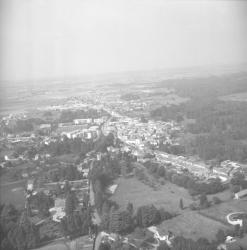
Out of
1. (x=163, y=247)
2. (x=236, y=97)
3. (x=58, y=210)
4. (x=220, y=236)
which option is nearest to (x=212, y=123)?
(x=236, y=97)

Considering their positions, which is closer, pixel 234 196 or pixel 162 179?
pixel 234 196

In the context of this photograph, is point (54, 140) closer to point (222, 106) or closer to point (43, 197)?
point (43, 197)

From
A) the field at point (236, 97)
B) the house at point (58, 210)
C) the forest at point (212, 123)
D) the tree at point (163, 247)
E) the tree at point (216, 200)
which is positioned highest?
the field at point (236, 97)

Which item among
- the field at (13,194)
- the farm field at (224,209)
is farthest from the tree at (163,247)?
the field at (13,194)

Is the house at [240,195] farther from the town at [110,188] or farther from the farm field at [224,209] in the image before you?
the farm field at [224,209]

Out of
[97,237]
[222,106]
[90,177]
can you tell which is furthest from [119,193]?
[222,106]

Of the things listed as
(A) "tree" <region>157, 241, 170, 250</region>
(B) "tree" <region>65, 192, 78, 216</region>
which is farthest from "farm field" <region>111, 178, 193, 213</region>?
(A) "tree" <region>157, 241, 170, 250</region>

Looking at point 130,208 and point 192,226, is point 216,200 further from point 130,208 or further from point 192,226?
point 130,208
